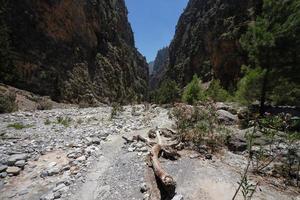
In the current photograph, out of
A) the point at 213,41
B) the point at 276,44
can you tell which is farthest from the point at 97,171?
the point at 213,41

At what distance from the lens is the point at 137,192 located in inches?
244

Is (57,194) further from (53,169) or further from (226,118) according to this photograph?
(226,118)

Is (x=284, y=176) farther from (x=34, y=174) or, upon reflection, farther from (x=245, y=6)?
(x=245, y=6)

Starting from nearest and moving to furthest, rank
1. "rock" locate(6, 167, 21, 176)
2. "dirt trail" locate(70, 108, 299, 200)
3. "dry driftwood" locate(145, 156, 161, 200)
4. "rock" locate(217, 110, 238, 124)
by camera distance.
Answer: "dry driftwood" locate(145, 156, 161, 200)
"dirt trail" locate(70, 108, 299, 200)
"rock" locate(6, 167, 21, 176)
"rock" locate(217, 110, 238, 124)

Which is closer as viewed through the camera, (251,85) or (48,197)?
(48,197)

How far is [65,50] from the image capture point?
4531 cm

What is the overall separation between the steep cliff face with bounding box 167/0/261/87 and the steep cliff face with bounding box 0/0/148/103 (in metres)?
26.7

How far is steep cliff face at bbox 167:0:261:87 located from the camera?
2511 inches

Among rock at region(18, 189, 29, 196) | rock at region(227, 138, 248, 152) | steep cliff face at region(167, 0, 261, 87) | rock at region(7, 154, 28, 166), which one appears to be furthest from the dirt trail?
steep cliff face at region(167, 0, 261, 87)

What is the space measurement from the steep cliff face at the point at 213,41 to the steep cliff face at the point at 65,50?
87.5ft

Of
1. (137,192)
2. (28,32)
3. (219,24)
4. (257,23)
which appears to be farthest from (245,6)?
(137,192)

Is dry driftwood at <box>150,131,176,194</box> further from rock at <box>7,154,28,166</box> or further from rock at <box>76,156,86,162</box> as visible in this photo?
rock at <box>7,154,28,166</box>

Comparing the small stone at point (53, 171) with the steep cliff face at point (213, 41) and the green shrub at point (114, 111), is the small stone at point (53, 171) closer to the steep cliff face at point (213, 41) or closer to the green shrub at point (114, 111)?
Result: the green shrub at point (114, 111)

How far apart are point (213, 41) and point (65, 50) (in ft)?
142
